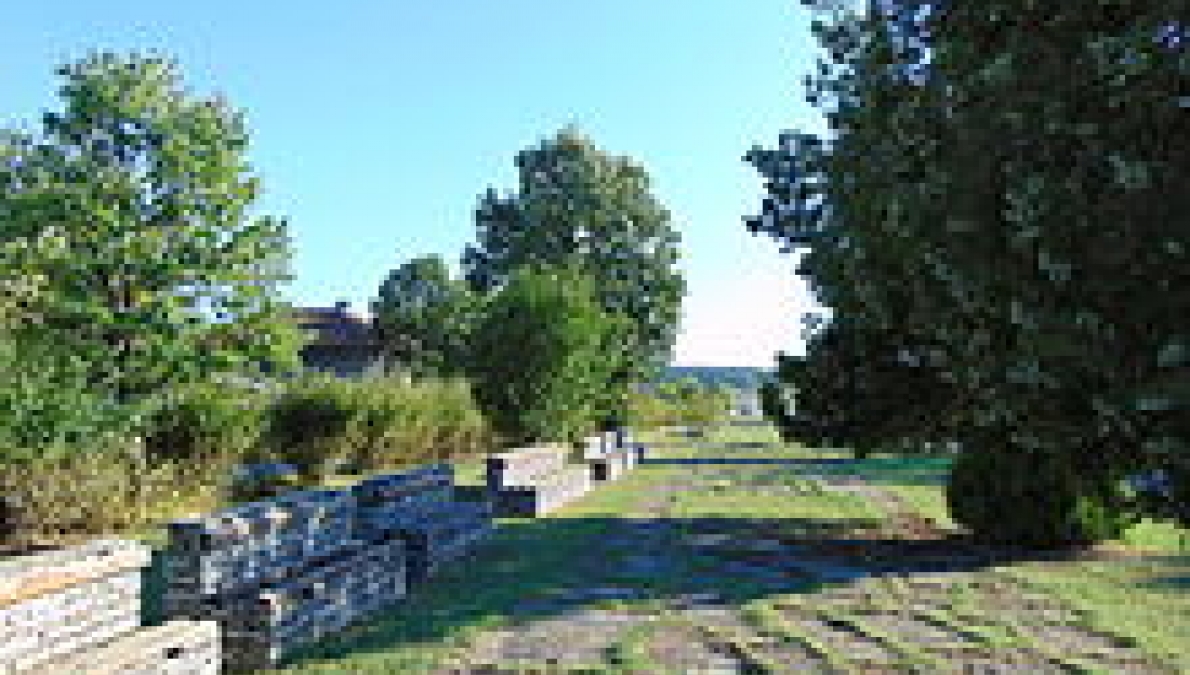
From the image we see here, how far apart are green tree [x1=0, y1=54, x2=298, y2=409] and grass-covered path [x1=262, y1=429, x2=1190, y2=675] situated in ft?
25.4

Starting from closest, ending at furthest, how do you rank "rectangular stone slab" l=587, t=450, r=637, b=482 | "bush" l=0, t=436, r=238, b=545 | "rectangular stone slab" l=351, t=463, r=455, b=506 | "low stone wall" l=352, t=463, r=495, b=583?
"low stone wall" l=352, t=463, r=495, b=583
"rectangular stone slab" l=351, t=463, r=455, b=506
"bush" l=0, t=436, r=238, b=545
"rectangular stone slab" l=587, t=450, r=637, b=482

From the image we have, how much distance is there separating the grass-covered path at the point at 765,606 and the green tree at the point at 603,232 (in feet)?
122

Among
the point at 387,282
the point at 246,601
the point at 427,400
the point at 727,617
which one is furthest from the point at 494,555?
the point at 387,282

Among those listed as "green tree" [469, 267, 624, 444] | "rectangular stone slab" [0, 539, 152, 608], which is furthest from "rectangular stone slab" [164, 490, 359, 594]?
"green tree" [469, 267, 624, 444]

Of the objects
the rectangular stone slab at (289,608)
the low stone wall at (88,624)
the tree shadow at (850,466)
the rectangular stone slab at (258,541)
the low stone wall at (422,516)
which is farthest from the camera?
the tree shadow at (850,466)

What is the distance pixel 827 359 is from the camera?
15.7 metres

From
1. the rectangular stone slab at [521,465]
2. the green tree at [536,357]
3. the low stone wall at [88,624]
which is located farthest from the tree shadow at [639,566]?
the green tree at [536,357]

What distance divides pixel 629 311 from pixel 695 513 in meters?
36.6

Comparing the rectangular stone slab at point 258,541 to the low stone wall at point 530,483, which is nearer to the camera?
the rectangular stone slab at point 258,541

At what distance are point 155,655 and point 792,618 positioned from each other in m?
5.54

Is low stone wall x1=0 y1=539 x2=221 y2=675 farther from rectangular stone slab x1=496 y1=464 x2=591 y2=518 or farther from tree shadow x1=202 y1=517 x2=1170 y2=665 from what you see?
rectangular stone slab x1=496 y1=464 x2=591 y2=518

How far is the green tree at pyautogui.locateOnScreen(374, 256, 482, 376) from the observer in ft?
224

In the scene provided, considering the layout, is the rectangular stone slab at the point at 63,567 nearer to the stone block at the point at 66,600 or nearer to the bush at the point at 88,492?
the stone block at the point at 66,600

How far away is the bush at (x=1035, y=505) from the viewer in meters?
15.2
